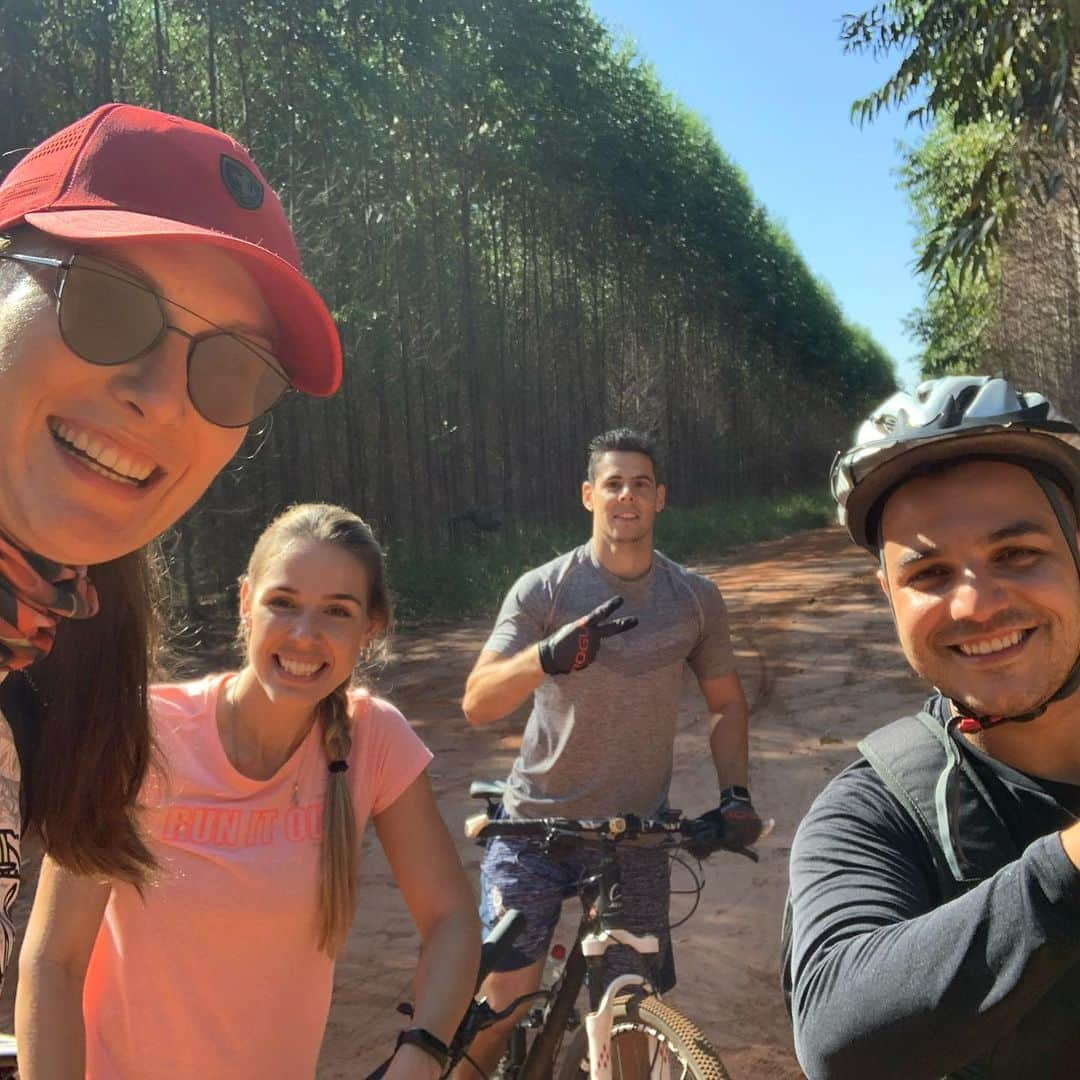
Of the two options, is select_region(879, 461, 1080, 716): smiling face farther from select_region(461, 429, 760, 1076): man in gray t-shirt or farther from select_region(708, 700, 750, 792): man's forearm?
select_region(708, 700, 750, 792): man's forearm

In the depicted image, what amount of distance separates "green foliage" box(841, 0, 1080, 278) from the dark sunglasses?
8223 mm

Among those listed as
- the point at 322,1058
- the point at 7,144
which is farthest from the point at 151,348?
the point at 7,144

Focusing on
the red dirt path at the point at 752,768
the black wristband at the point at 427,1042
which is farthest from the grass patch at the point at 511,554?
the black wristband at the point at 427,1042

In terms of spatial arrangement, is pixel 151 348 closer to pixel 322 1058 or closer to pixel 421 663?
pixel 322 1058

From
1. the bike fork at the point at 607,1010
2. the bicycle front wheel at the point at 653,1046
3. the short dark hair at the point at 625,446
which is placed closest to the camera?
the bicycle front wheel at the point at 653,1046

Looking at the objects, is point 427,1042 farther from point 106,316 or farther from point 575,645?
point 106,316

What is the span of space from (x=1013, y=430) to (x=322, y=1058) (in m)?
3.89

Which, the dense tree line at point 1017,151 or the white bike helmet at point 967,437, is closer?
the white bike helmet at point 967,437

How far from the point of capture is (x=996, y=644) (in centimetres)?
150

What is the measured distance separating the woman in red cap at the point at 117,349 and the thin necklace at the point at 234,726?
1.93 ft

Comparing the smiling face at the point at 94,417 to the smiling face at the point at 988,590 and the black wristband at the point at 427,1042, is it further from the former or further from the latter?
the black wristband at the point at 427,1042

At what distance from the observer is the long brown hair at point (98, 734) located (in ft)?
5.39

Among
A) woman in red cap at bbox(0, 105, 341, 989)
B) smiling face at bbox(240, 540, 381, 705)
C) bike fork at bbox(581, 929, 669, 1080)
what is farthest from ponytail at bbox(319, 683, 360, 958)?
bike fork at bbox(581, 929, 669, 1080)

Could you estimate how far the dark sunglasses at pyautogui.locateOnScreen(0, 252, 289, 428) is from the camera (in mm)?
1249
